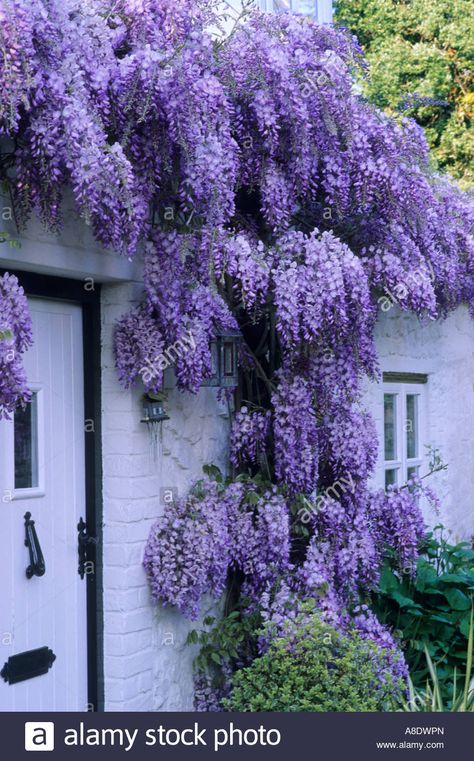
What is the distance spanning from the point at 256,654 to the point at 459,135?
8.26 meters

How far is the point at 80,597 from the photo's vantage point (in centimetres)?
431

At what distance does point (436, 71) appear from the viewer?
11617mm

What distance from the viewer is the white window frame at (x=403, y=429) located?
7.05 metres

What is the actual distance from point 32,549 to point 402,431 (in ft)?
12.6

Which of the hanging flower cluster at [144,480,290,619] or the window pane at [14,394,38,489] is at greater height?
the window pane at [14,394,38,489]

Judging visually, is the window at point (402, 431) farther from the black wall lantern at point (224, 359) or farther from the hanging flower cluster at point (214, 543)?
the black wall lantern at point (224, 359)

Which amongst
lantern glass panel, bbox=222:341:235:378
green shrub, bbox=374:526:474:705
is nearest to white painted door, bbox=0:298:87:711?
lantern glass panel, bbox=222:341:235:378

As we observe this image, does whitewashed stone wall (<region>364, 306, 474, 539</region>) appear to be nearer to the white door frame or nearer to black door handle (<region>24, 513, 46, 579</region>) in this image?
the white door frame

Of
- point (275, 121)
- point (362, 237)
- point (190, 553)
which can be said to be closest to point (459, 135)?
point (362, 237)

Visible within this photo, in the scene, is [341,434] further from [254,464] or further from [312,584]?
[312,584]

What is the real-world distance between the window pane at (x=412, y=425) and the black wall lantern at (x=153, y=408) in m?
3.38

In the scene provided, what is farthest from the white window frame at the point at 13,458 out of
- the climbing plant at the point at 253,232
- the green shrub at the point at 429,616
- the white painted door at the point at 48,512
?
the green shrub at the point at 429,616

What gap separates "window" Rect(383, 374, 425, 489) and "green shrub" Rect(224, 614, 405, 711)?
2.57 metres

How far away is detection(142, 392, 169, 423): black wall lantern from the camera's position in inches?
173
